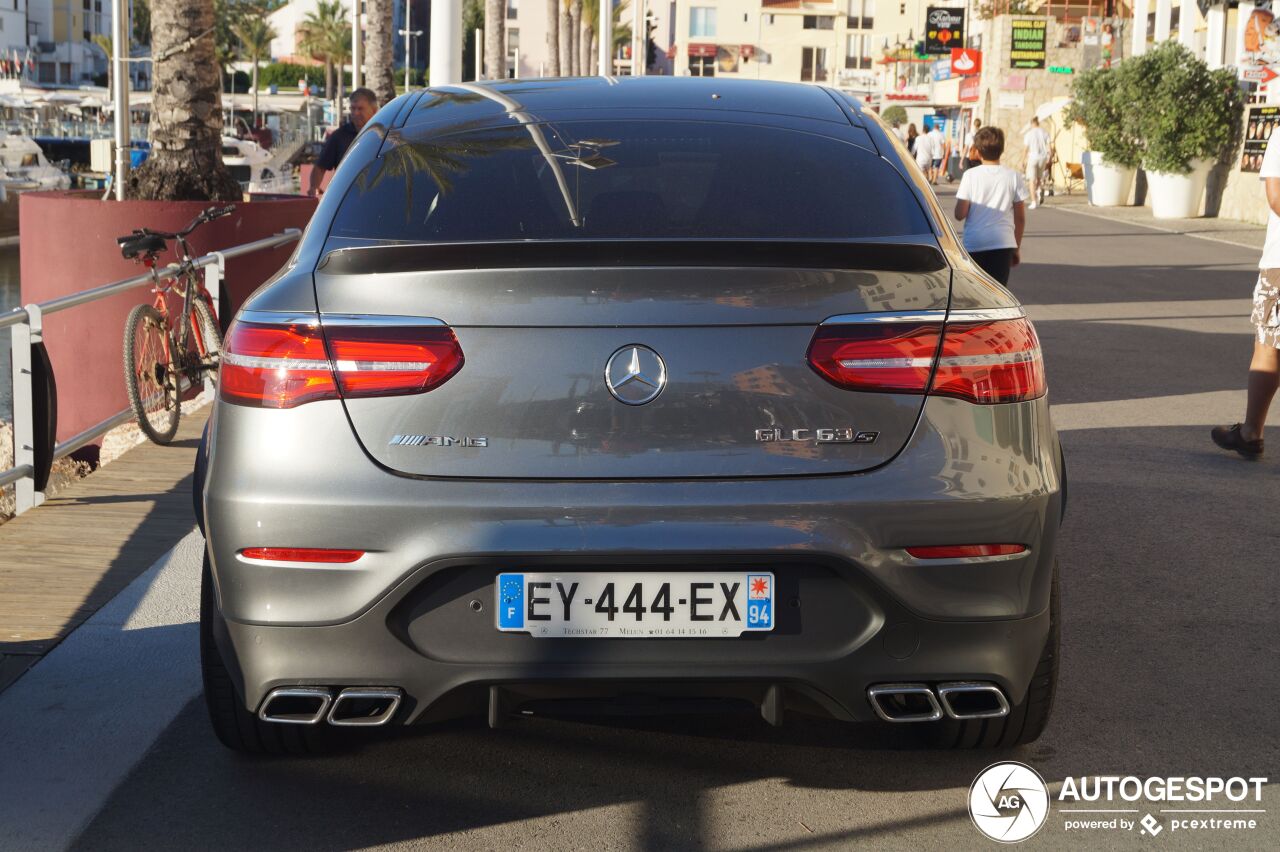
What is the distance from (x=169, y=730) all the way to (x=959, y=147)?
70.7m

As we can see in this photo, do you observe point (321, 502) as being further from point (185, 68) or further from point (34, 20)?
point (34, 20)

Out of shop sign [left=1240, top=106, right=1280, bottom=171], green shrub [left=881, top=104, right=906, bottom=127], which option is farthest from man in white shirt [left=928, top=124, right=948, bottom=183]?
green shrub [left=881, top=104, right=906, bottom=127]

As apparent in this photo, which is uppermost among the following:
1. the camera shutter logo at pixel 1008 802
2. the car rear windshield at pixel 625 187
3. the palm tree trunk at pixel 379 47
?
the palm tree trunk at pixel 379 47

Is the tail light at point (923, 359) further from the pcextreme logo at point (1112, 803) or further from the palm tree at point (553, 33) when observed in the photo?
the palm tree at point (553, 33)

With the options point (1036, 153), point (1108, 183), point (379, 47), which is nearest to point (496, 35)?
point (1036, 153)

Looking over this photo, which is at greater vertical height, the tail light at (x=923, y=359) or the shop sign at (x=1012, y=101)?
the shop sign at (x=1012, y=101)

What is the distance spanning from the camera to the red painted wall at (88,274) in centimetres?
1084

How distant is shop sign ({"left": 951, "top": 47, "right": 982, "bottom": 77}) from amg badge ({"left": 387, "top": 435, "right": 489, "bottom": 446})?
2698 inches

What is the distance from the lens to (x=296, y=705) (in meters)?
3.62

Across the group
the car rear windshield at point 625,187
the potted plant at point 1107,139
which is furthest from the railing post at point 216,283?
the potted plant at point 1107,139

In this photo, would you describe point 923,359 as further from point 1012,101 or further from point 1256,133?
point 1012,101

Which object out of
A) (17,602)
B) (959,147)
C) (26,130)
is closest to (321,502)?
(17,602)

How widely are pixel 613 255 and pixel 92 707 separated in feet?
6.60

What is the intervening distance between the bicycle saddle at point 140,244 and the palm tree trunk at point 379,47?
18527mm
